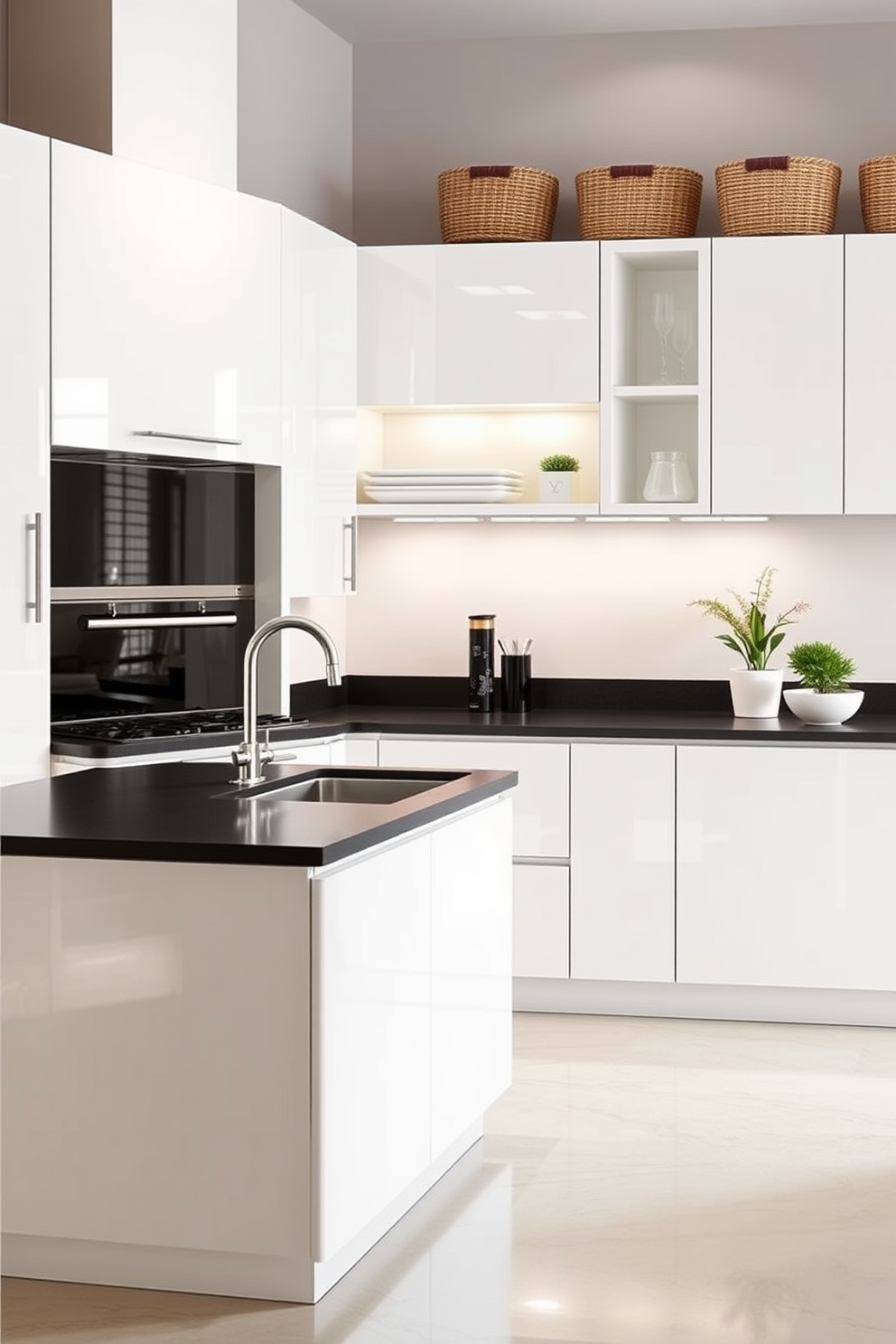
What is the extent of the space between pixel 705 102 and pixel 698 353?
0.90 meters

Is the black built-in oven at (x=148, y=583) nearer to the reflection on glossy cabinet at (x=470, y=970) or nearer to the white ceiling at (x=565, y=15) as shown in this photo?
the reflection on glossy cabinet at (x=470, y=970)

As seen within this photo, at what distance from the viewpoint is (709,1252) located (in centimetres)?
312

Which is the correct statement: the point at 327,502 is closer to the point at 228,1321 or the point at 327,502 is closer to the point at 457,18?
the point at 457,18

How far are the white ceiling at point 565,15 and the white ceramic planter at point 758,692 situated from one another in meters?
1.98

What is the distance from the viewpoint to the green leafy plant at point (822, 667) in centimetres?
496

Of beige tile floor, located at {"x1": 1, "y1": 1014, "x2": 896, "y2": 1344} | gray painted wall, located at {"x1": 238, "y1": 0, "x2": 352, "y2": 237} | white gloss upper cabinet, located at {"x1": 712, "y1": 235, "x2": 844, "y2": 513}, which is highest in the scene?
gray painted wall, located at {"x1": 238, "y1": 0, "x2": 352, "y2": 237}

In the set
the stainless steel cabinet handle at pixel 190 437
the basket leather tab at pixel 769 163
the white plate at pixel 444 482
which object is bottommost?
the white plate at pixel 444 482

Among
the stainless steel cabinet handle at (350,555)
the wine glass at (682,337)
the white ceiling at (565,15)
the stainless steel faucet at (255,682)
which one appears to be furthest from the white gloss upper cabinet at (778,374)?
the stainless steel faucet at (255,682)

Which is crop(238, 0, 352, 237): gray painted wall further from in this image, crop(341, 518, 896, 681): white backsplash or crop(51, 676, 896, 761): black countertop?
crop(51, 676, 896, 761): black countertop

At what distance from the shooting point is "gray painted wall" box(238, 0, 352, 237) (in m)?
4.93

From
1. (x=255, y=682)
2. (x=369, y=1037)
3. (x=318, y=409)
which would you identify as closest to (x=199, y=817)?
(x=255, y=682)

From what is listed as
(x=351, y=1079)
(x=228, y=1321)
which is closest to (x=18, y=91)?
(x=351, y=1079)

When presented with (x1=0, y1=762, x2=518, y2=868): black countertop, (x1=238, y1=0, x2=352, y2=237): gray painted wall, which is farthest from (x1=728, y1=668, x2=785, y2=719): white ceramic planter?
(x1=238, y1=0, x2=352, y2=237): gray painted wall

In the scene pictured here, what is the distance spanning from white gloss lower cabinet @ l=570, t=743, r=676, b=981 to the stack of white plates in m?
0.85
